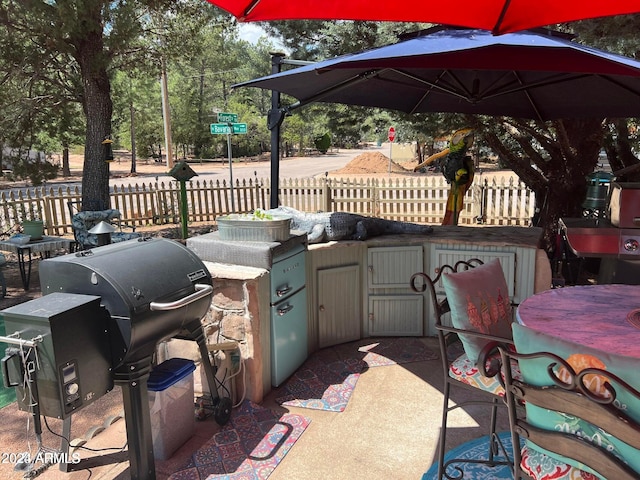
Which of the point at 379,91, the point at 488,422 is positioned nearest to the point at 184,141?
the point at 379,91

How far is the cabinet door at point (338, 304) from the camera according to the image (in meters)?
4.03

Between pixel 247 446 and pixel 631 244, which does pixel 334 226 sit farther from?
pixel 631 244

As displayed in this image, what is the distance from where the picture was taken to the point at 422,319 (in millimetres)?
4336

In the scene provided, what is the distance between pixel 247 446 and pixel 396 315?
1947 mm

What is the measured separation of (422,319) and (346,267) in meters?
0.89

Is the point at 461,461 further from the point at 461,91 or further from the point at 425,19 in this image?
the point at 461,91

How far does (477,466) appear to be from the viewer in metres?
2.54

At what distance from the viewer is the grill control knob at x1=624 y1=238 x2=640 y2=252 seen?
Answer: 4.14 metres

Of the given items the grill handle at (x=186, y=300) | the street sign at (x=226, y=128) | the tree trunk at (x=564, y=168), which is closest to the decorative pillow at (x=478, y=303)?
the grill handle at (x=186, y=300)

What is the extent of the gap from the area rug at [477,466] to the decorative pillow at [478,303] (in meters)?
0.67

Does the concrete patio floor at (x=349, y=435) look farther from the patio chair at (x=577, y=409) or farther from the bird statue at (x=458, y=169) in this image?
the bird statue at (x=458, y=169)

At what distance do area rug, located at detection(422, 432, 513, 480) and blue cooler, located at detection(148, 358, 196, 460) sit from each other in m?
1.39

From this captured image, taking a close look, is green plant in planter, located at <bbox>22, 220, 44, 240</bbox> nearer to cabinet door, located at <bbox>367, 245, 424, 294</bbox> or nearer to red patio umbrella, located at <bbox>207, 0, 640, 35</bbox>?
cabinet door, located at <bbox>367, 245, 424, 294</bbox>

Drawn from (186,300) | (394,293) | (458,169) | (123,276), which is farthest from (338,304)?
(123,276)
